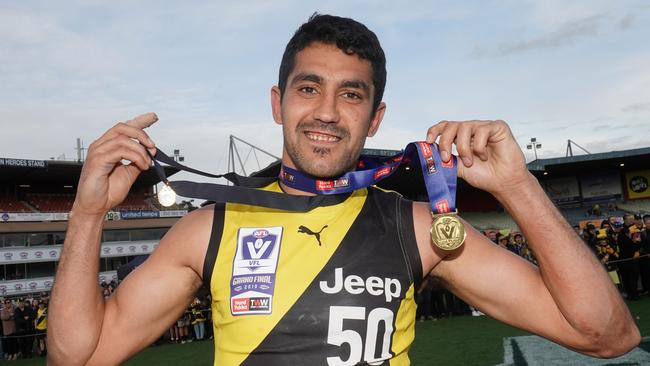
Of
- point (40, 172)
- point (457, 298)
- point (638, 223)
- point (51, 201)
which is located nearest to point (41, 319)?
point (457, 298)

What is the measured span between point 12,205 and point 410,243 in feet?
157

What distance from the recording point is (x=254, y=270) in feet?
7.26

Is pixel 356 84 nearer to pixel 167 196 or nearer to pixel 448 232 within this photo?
pixel 448 232

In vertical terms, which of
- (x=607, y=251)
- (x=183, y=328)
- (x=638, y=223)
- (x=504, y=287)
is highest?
(x=504, y=287)

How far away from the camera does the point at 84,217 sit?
2.20 m

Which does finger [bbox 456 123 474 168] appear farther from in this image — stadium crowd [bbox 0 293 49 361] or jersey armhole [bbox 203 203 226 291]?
stadium crowd [bbox 0 293 49 361]

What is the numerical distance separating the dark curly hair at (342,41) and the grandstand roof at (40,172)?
36.4 metres

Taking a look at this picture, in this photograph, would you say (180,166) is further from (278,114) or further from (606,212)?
(606,212)

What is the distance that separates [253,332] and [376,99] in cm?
113

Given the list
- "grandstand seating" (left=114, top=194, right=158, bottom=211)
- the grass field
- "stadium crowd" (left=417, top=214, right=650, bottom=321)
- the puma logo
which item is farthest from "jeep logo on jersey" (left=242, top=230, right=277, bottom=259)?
"grandstand seating" (left=114, top=194, right=158, bottom=211)

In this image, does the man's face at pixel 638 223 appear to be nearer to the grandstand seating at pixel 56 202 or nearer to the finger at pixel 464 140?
the finger at pixel 464 140

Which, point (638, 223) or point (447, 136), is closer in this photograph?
point (447, 136)

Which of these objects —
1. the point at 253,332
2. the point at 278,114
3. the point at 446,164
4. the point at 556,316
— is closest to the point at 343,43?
the point at 278,114

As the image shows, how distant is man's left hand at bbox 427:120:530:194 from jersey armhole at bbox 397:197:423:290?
37 cm
